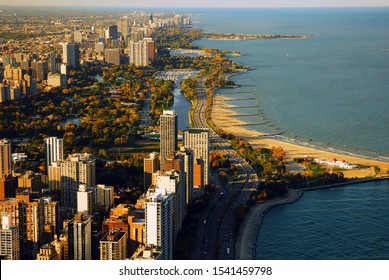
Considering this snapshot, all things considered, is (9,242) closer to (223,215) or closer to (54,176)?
(54,176)

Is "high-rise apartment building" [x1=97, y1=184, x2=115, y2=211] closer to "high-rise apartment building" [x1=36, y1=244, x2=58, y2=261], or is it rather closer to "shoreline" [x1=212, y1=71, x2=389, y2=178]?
"high-rise apartment building" [x1=36, y1=244, x2=58, y2=261]

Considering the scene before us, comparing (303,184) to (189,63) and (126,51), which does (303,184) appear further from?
(126,51)

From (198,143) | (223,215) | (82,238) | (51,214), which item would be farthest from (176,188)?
(198,143)

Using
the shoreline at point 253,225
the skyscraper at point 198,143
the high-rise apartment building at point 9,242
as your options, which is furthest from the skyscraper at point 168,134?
the high-rise apartment building at point 9,242

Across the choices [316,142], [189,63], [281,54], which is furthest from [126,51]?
[316,142]

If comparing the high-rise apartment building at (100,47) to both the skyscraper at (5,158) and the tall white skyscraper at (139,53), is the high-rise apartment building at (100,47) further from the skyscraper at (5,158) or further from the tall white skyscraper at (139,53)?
the skyscraper at (5,158)
